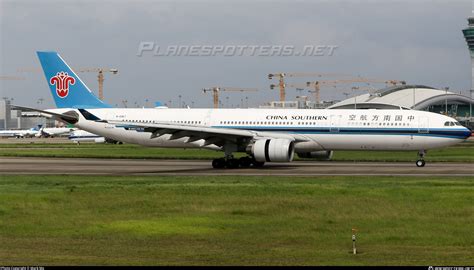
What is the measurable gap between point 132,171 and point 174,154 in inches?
704

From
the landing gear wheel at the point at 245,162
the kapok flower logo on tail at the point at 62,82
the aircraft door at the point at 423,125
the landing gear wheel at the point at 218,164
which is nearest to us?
the aircraft door at the point at 423,125

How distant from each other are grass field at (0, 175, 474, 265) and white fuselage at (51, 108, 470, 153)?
11.5m

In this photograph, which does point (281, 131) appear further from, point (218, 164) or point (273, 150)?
point (218, 164)

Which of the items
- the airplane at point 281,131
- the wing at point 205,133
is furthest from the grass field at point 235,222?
the airplane at point 281,131

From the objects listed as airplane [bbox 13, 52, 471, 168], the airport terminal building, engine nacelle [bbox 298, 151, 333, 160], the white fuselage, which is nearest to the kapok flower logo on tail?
airplane [bbox 13, 52, 471, 168]

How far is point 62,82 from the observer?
193ft

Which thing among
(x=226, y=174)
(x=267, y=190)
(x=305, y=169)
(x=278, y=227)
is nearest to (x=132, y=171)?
(x=226, y=174)

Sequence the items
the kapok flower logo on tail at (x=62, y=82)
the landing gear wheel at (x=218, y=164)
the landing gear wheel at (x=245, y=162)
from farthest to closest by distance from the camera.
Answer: the kapok flower logo on tail at (x=62, y=82) < the landing gear wheel at (x=245, y=162) < the landing gear wheel at (x=218, y=164)

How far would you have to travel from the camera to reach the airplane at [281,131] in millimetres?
50438

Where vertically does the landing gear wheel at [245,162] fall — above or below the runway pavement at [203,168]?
above

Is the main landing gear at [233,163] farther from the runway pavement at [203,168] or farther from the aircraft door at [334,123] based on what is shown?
the aircraft door at [334,123]

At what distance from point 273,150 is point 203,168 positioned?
540cm

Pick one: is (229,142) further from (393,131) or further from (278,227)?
(278,227)

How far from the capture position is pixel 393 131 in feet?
167
